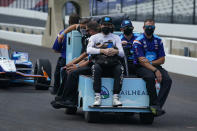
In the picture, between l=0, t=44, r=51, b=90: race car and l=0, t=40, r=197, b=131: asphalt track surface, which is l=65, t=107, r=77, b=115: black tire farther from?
l=0, t=44, r=51, b=90: race car

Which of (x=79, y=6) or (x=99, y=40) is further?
(x=79, y=6)

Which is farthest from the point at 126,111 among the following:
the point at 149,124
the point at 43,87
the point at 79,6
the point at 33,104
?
the point at 79,6

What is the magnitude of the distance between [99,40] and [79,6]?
24.9 meters

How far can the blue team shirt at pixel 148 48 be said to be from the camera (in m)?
9.98

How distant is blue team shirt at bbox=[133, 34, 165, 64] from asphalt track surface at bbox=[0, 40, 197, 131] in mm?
1114

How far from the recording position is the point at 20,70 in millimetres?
15773

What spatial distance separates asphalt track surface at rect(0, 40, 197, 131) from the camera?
30.5 feet

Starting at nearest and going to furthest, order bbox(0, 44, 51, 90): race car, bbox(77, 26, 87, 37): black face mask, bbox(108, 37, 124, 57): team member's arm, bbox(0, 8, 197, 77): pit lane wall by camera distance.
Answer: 1. bbox(108, 37, 124, 57): team member's arm
2. bbox(77, 26, 87, 37): black face mask
3. bbox(0, 44, 51, 90): race car
4. bbox(0, 8, 197, 77): pit lane wall

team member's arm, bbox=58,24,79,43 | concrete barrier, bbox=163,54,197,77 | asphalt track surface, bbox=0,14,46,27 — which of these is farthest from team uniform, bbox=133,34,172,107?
asphalt track surface, bbox=0,14,46,27

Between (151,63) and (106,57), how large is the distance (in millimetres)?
864

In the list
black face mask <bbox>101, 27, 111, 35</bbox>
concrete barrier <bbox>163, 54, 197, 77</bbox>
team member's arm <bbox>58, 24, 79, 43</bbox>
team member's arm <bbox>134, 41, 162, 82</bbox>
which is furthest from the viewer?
concrete barrier <bbox>163, 54, 197, 77</bbox>

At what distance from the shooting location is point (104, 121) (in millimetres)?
10055

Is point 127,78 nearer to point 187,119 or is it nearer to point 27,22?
point 187,119

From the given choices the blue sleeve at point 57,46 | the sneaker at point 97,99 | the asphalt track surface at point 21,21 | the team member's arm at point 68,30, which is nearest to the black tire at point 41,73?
the blue sleeve at point 57,46
